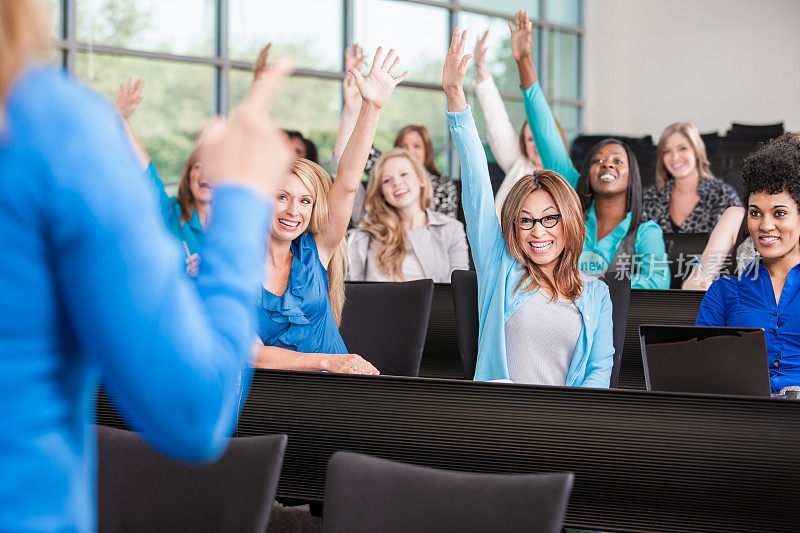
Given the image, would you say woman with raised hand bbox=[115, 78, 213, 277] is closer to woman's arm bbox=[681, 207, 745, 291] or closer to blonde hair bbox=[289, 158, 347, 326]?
blonde hair bbox=[289, 158, 347, 326]

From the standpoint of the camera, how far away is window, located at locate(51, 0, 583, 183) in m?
6.52

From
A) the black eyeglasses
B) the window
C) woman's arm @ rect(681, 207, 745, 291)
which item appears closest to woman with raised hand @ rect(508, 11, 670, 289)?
woman's arm @ rect(681, 207, 745, 291)

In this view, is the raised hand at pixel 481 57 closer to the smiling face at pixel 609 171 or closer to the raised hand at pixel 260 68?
the smiling face at pixel 609 171

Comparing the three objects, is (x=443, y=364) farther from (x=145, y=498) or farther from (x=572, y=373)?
(x=145, y=498)

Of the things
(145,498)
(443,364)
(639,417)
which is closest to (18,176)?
(145,498)

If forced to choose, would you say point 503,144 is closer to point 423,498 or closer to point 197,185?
point 197,185

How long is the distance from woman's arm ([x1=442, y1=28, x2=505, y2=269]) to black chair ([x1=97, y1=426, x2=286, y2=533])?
1279 mm

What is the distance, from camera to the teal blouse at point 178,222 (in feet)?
11.2

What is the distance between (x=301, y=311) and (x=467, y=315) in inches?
21.6

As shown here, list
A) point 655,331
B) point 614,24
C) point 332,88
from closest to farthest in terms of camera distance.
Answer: point 655,331
point 332,88
point 614,24

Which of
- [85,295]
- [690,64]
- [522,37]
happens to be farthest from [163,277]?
[690,64]

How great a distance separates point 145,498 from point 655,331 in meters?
1.20

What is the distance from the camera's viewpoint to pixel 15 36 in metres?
0.64

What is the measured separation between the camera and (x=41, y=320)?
0.68 m
